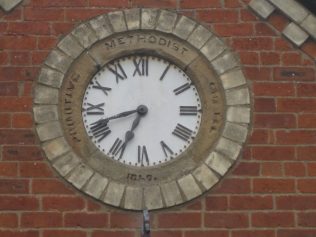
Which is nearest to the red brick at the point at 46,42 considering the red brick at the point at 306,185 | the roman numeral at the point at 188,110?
the roman numeral at the point at 188,110

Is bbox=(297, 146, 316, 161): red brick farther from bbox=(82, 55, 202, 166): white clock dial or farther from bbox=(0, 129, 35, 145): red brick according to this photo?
bbox=(0, 129, 35, 145): red brick

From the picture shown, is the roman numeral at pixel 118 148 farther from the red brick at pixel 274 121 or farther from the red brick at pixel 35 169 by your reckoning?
the red brick at pixel 274 121

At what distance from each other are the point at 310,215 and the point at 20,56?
2.90 m

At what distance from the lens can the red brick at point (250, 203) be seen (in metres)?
7.10

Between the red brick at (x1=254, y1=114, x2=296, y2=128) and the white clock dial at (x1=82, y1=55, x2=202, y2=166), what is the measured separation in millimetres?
530

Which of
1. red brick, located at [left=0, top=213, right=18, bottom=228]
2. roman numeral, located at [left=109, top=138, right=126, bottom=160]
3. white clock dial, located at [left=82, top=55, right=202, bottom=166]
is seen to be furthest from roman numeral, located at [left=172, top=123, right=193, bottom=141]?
red brick, located at [left=0, top=213, right=18, bottom=228]

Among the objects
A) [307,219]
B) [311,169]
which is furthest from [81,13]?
[307,219]

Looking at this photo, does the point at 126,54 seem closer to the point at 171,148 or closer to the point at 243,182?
the point at 171,148

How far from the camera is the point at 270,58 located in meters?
7.53

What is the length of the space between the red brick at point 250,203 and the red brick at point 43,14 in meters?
2.26

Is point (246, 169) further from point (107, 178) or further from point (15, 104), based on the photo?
point (15, 104)

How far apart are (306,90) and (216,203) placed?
4.37 ft

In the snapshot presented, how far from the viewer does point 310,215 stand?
23.4 feet

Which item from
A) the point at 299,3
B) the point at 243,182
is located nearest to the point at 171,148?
the point at 243,182
